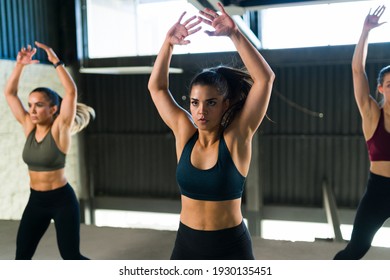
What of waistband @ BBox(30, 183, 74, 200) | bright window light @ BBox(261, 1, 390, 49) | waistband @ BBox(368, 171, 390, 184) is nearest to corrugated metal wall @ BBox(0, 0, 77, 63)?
waistband @ BBox(30, 183, 74, 200)

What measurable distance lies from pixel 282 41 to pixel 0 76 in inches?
59.2

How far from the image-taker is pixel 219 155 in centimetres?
133

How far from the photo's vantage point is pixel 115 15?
7.89 ft

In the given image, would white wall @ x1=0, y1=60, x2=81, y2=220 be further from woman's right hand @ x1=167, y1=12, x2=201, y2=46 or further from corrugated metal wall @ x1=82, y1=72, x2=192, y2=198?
woman's right hand @ x1=167, y1=12, x2=201, y2=46

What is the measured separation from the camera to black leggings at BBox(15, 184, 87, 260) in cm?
192

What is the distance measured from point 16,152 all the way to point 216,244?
141cm

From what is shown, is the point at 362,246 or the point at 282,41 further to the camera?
the point at 282,41

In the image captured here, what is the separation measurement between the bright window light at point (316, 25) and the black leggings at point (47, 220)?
4.07 ft

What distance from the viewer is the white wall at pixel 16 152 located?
2145 mm

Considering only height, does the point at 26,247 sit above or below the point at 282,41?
below

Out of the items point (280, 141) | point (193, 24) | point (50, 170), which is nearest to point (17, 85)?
point (50, 170)
